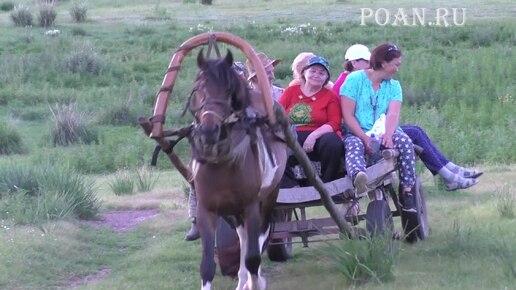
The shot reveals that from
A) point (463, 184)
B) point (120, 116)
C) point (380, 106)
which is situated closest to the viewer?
point (380, 106)

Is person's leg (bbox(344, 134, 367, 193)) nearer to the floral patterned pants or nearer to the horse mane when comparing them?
the floral patterned pants

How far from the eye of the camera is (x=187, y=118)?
21.1 meters

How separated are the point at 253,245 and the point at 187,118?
13.7m

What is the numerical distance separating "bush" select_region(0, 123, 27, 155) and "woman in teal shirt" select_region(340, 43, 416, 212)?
37.8ft

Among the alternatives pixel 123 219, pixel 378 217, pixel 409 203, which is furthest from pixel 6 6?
pixel 378 217

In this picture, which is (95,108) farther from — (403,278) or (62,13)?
(62,13)

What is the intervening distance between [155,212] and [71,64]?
14822 millimetres

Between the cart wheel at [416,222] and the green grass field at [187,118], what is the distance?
117 mm

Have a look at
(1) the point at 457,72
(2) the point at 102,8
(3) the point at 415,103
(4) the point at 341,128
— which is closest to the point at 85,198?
(4) the point at 341,128

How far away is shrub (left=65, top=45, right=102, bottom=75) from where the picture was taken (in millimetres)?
26656

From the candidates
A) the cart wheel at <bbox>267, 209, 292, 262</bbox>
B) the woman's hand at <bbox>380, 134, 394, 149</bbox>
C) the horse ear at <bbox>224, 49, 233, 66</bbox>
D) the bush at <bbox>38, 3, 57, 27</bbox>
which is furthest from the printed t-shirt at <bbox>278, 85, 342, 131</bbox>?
the bush at <bbox>38, 3, 57, 27</bbox>

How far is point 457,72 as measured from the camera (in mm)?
23375

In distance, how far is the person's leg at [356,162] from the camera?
A: 8.34 meters

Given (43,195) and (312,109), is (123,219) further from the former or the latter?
(312,109)
